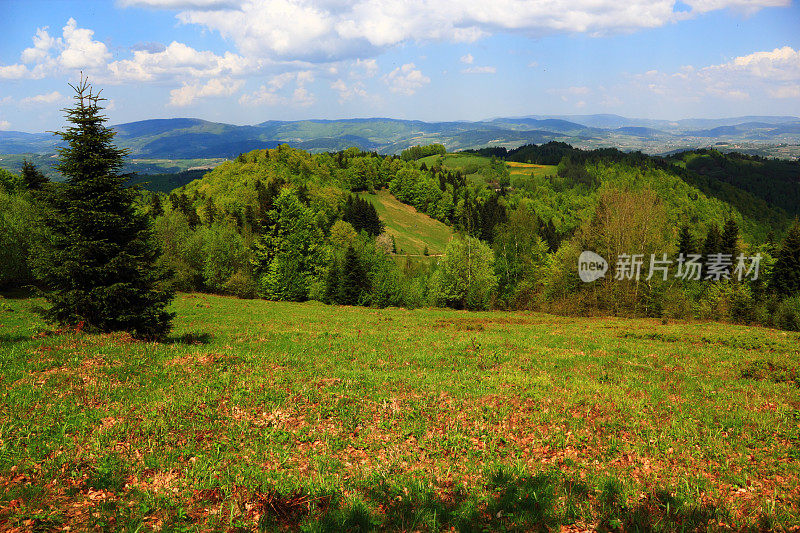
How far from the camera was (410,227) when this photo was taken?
464 ft

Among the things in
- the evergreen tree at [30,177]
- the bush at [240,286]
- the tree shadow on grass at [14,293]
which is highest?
the evergreen tree at [30,177]

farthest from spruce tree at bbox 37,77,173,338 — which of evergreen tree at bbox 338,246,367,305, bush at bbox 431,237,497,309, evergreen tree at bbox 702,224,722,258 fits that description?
evergreen tree at bbox 702,224,722,258

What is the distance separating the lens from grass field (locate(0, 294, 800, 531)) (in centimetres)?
698

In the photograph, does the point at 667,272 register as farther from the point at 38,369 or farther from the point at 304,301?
the point at 38,369

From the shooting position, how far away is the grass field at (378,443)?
698cm

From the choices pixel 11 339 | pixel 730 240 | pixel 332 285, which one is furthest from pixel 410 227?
pixel 11 339

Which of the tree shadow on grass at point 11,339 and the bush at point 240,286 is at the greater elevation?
the tree shadow on grass at point 11,339

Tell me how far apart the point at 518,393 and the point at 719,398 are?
22.1 feet

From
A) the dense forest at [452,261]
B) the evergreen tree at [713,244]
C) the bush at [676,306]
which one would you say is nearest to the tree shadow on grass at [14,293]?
the dense forest at [452,261]

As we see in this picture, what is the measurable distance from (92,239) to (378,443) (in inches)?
590

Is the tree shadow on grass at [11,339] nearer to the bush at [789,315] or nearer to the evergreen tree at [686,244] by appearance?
the bush at [789,315]

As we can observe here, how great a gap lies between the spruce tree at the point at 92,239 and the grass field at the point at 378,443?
69.4 inches
